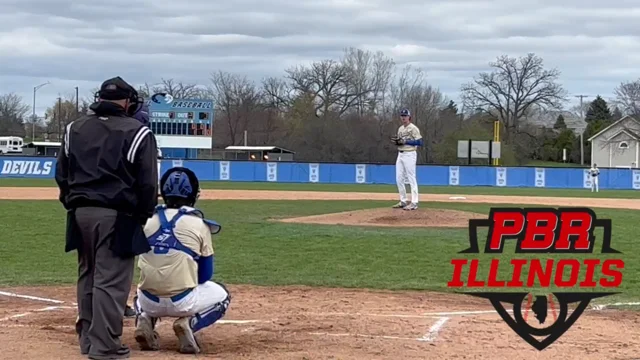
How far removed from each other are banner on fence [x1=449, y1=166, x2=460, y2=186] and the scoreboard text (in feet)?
44.2

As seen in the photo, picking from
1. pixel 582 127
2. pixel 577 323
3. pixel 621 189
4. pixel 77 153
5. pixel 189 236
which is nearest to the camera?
pixel 77 153

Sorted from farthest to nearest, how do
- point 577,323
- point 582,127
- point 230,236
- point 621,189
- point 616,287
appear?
point 582,127, point 621,189, point 230,236, point 616,287, point 577,323

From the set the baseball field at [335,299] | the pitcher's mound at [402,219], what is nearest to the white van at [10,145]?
the baseball field at [335,299]

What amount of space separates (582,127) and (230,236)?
271 ft

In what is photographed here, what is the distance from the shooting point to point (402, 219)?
17109 mm

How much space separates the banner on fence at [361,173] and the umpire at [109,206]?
42654 mm

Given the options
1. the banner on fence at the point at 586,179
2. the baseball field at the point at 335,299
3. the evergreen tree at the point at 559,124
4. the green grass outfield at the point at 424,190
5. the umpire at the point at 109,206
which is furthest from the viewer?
the evergreen tree at the point at 559,124

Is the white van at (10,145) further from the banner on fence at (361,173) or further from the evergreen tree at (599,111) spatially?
the evergreen tree at (599,111)

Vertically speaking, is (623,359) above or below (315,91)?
below

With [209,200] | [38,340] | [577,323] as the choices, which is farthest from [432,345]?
[209,200]

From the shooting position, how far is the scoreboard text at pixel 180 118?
4394cm

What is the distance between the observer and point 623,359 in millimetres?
6027

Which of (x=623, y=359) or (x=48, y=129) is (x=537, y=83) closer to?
(x=48, y=129)

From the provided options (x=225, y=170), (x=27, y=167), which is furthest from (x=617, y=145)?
(x=27, y=167)
